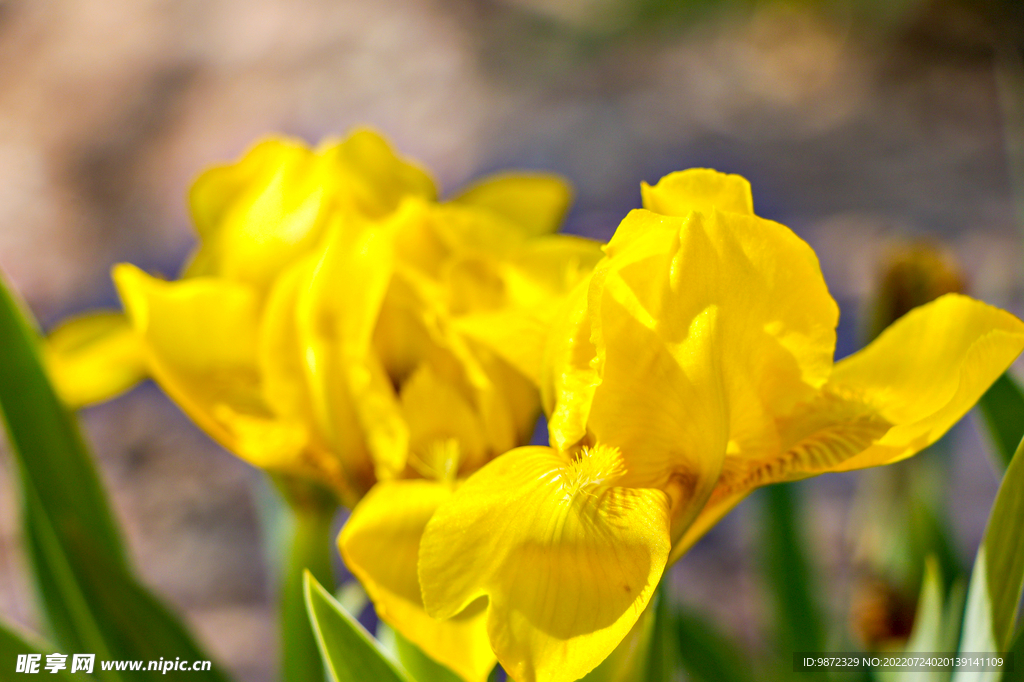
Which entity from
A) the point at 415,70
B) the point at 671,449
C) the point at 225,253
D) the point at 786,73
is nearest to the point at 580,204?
the point at 415,70

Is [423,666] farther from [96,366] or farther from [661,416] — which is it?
[96,366]

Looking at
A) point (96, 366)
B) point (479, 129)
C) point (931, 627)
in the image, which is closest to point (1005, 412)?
point (931, 627)

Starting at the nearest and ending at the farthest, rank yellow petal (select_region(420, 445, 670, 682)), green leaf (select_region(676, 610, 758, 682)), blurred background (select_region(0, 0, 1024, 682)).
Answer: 1. yellow petal (select_region(420, 445, 670, 682))
2. green leaf (select_region(676, 610, 758, 682))
3. blurred background (select_region(0, 0, 1024, 682))

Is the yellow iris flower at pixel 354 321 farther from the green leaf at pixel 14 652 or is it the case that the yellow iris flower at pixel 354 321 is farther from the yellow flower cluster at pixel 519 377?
the green leaf at pixel 14 652

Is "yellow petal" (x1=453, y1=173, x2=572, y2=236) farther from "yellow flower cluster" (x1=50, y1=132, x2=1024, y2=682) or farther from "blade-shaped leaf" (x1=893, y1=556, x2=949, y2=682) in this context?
"blade-shaped leaf" (x1=893, y1=556, x2=949, y2=682)

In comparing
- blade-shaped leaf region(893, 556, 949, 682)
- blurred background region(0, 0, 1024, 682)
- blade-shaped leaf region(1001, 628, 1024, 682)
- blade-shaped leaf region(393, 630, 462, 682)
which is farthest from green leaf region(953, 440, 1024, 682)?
blurred background region(0, 0, 1024, 682)

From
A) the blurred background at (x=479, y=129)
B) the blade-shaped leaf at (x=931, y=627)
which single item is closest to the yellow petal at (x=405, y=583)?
the blade-shaped leaf at (x=931, y=627)
